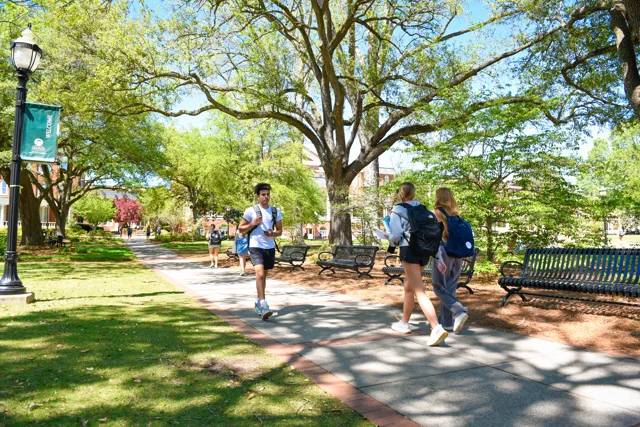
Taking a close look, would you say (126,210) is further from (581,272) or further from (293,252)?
(581,272)

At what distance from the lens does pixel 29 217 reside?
26609 mm

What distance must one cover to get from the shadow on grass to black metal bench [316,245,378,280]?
611cm

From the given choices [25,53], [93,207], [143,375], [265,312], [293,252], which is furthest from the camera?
[93,207]

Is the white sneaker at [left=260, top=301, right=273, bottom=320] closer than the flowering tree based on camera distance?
Yes

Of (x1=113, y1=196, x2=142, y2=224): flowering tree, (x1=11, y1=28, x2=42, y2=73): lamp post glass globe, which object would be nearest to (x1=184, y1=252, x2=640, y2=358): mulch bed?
(x1=11, y1=28, x2=42, y2=73): lamp post glass globe

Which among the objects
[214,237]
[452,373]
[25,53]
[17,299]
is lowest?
[452,373]

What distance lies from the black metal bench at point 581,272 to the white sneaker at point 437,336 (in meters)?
2.72

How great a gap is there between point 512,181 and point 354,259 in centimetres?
425

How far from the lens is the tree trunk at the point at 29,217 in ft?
85.1

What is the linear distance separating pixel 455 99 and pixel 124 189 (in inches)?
1094

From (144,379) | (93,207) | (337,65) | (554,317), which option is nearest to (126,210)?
(93,207)

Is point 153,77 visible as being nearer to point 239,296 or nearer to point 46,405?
point 239,296

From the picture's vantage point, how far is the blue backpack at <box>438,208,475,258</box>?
569cm

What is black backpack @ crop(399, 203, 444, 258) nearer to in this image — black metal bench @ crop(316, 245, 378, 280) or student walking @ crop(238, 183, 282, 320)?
student walking @ crop(238, 183, 282, 320)
